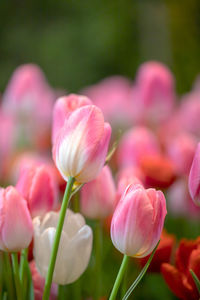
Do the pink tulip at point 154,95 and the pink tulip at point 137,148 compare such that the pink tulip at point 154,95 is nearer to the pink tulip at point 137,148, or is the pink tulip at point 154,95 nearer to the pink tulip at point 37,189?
the pink tulip at point 137,148

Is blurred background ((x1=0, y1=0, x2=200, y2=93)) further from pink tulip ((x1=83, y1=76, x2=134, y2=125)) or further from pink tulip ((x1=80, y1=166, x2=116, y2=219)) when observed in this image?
pink tulip ((x1=80, y1=166, x2=116, y2=219))

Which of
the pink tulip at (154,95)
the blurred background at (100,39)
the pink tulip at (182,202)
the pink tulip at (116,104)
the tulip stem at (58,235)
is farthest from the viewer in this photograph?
the blurred background at (100,39)

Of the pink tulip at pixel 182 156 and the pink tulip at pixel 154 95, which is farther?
the pink tulip at pixel 154 95

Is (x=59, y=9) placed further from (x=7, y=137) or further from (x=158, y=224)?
(x=158, y=224)

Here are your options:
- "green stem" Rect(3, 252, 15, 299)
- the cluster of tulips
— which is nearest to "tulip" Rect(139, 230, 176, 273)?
Answer: the cluster of tulips

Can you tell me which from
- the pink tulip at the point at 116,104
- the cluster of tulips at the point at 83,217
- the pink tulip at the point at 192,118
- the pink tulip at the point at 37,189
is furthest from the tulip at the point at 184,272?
the pink tulip at the point at 116,104

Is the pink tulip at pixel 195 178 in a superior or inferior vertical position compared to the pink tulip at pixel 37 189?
superior

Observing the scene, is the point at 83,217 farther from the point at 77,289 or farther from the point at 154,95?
the point at 154,95
